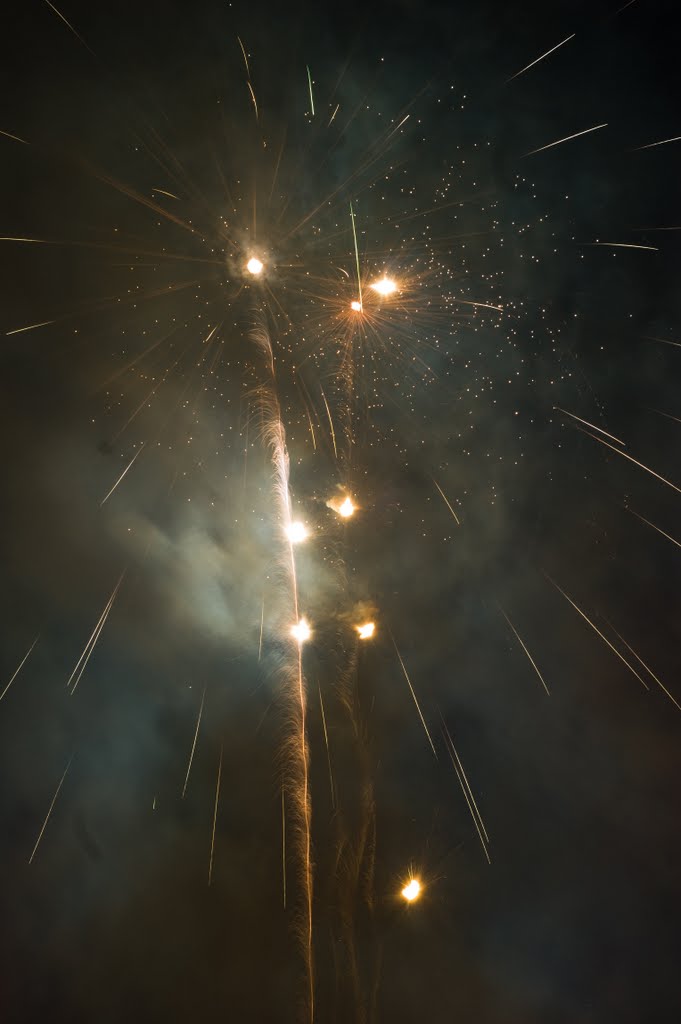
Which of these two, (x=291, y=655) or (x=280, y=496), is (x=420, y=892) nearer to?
(x=291, y=655)

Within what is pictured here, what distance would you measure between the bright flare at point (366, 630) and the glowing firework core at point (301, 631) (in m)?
1.43

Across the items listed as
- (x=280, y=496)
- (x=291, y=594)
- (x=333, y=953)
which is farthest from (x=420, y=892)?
(x=280, y=496)

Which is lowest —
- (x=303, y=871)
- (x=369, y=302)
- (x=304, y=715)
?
(x=303, y=871)

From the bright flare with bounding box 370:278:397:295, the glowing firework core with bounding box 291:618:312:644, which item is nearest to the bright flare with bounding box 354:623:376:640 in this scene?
the glowing firework core with bounding box 291:618:312:644

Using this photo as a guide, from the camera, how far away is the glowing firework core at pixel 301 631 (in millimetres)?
10477

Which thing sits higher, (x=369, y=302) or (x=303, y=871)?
(x=369, y=302)

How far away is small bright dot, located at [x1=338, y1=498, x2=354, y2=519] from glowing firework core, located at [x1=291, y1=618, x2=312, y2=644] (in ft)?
7.61

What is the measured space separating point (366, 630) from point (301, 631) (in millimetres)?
1957

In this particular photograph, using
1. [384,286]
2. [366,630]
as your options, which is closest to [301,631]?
[366,630]

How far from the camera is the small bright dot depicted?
10.9 metres

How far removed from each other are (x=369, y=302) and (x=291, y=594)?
562 centimetres

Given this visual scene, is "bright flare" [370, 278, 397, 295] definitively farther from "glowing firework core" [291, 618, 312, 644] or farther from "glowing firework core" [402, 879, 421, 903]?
"glowing firework core" [402, 879, 421, 903]

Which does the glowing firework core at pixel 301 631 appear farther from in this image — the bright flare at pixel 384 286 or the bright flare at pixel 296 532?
the bright flare at pixel 384 286

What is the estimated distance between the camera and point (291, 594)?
10.5 meters
